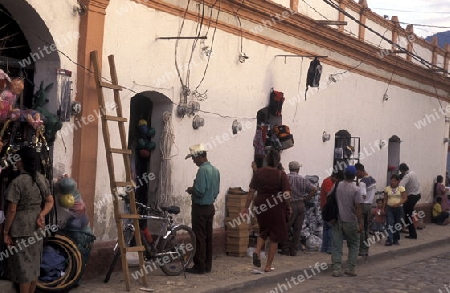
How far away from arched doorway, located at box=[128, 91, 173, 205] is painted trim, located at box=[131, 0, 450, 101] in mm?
1536

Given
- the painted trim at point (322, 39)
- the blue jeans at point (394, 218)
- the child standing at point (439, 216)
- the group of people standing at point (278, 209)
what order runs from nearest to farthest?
→ the group of people standing at point (278, 209)
the painted trim at point (322, 39)
the blue jeans at point (394, 218)
the child standing at point (439, 216)

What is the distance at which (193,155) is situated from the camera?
1026cm

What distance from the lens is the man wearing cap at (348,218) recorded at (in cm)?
1106

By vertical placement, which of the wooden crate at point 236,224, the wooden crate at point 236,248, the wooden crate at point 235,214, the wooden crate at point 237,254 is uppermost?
the wooden crate at point 235,214

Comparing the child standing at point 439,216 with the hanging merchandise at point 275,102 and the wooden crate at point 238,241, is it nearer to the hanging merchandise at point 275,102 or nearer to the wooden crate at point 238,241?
the hanging merchandise at point 275,102

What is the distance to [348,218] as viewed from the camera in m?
11.1

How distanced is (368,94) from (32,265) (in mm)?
12752

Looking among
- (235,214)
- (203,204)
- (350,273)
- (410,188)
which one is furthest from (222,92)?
(410,188)

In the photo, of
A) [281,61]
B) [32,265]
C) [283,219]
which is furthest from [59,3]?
[281,61]

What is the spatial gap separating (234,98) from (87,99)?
4.00 m

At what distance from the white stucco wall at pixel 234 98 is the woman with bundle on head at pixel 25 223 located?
2.17 metres

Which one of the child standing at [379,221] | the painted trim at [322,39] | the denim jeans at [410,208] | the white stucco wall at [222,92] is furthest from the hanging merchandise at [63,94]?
the denim jeans at [410,208]

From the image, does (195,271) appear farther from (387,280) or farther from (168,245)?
(387,280)

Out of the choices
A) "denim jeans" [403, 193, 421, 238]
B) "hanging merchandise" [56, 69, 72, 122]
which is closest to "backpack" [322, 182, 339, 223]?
"hanging merchandise" [56, 69, 72, 122]
